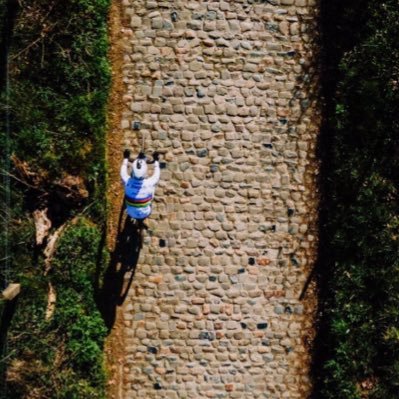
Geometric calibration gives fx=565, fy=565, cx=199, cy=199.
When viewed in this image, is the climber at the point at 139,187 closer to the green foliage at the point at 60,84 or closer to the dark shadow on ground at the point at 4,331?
the green foliage at the point at 60,84

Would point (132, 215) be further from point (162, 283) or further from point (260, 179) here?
point (260, 179)

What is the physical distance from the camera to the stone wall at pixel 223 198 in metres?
9.27

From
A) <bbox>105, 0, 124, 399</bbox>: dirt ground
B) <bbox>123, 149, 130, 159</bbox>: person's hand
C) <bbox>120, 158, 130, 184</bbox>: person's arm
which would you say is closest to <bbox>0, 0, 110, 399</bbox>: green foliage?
<bbox>105, 0, 124, 399</bbox>: dirt ground

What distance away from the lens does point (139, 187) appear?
845 centimetres

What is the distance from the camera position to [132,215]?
8.74 meters

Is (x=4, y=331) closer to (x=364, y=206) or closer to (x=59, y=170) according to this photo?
(x=59, y=170)

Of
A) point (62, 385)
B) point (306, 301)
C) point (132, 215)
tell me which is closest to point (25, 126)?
point (132, 215)

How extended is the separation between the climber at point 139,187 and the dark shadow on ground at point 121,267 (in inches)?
21.2

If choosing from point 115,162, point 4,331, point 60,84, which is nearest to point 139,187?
point 115,162

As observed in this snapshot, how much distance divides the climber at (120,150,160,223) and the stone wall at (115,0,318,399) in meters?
0.64

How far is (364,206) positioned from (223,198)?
7.63 ft

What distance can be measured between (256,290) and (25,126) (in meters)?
4.62

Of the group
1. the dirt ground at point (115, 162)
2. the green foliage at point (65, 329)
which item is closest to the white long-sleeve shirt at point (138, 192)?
the dirt ground at point (115, 162)

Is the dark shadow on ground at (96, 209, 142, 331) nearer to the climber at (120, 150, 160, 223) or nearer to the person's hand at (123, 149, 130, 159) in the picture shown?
the climber at (120, 150, 160, 223)
